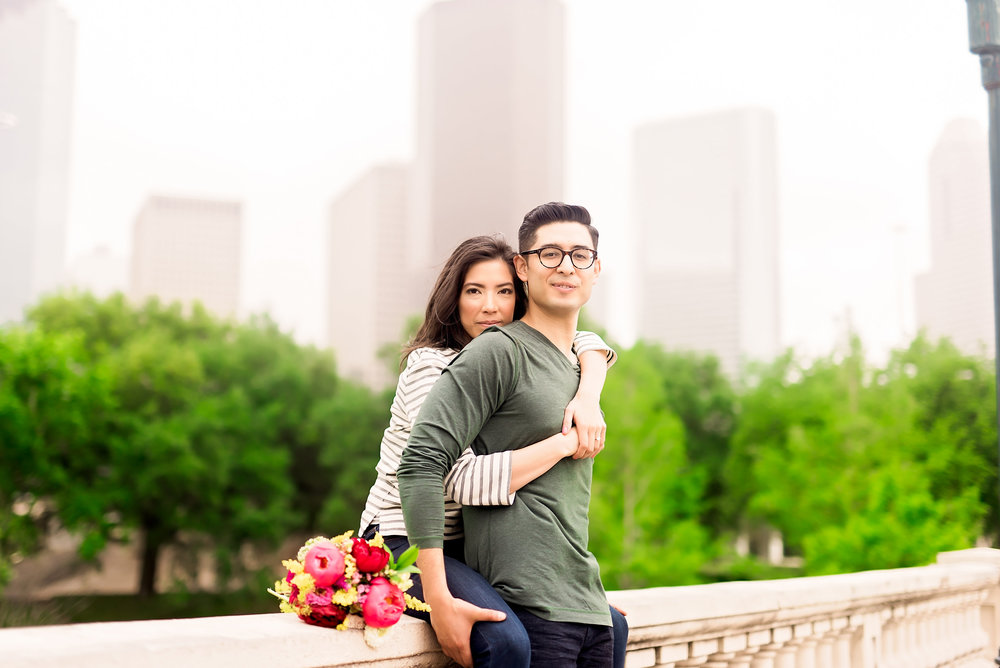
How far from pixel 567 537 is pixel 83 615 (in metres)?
31.5

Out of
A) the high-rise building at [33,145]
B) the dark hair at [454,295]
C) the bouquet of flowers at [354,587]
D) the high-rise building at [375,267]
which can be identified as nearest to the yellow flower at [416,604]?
the bouquet of flowers at [354,587]

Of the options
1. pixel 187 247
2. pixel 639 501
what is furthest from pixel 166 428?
pixel 187 247

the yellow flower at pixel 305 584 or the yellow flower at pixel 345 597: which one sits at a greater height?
the yellow flower at pixel 305 584

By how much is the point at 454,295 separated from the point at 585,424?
28.0 inches

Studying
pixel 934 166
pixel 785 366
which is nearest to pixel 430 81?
pixel 934 166

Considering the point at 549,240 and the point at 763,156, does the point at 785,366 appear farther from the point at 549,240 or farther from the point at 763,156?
the point at 763,156

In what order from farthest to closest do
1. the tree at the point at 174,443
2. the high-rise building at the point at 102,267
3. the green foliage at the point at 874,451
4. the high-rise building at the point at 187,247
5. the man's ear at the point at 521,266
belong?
the high-rise building at the point at 102,267
the high-rise building at the point at 187,247
the tree at the point at 174,443
the green foliage at the point at 874,451
the man's ear at the point at 521,266

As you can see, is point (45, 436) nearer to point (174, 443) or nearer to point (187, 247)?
point (174, 443)

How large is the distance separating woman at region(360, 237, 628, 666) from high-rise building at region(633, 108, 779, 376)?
4847 inches

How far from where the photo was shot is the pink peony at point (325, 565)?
235 centimetres

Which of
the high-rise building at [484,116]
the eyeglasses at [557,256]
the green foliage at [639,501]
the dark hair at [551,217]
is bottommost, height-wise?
the green foliage at [639,501]

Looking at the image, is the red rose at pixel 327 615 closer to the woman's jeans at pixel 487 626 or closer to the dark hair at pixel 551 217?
the woman's jeans at pixel 487 626

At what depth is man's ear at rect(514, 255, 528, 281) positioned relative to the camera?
9.21ft

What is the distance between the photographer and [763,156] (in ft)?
420
